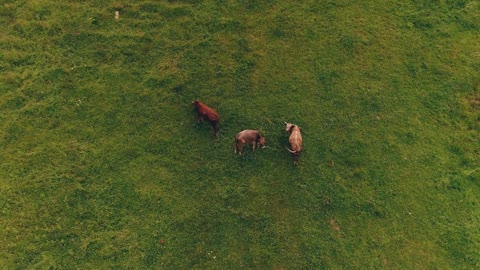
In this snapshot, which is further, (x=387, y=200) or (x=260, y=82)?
(x=260, y=82)

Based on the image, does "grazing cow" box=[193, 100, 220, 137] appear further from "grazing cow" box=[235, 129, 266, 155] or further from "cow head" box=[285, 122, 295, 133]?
"cow head" box=[285, 122, 295, 133]

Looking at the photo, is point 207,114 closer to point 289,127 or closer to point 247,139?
point 247,139

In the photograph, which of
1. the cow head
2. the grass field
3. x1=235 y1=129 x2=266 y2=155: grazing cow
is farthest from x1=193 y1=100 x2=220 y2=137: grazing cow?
the cow head

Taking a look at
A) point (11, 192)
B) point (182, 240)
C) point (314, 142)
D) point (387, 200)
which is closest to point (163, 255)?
point (182, 240)

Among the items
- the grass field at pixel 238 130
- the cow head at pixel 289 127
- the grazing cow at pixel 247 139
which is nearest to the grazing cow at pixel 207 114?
the grass field at pixel 238 130

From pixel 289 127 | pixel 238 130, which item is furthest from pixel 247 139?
pixel 289 127

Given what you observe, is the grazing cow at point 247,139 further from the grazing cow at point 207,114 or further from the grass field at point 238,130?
the grazing cow at point 207,114

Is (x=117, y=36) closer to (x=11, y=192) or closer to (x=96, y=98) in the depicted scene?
(x=96, y=98)

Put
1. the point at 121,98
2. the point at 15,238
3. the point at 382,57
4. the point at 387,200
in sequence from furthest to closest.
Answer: the point at 382,57, the point at 121,98, the point at 387,200, the point at 15,238
